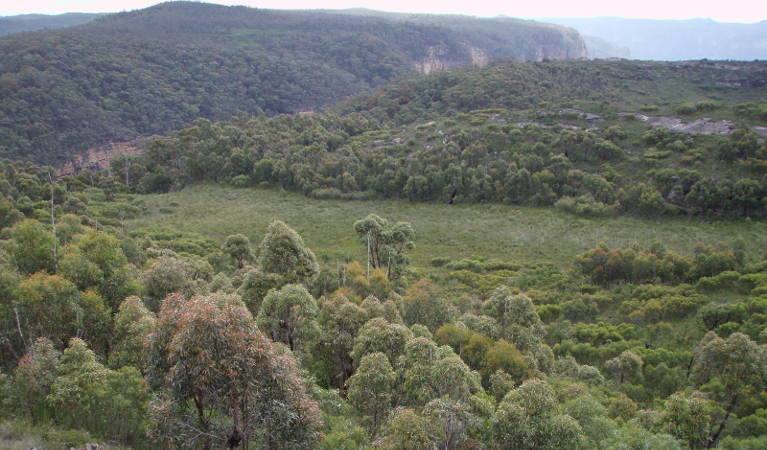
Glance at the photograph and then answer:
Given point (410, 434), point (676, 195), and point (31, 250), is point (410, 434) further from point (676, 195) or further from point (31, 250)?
point (676, 195)

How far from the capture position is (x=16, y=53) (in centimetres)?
10181

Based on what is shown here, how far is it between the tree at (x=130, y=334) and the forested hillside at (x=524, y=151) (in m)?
51.1

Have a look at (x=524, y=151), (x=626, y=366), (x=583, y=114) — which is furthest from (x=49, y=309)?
(x=583, y=114)

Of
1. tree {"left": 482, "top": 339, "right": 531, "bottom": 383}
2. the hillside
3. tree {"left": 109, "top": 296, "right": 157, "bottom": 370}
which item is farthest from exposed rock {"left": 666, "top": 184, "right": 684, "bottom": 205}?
the hillside

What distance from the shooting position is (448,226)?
2270 inches

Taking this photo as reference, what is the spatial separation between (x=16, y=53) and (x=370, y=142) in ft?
258

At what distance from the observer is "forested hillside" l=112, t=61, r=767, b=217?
56.6 metres

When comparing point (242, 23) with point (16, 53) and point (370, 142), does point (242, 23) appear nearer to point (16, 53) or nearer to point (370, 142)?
point (16, 53)

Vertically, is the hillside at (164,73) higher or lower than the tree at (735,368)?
higher

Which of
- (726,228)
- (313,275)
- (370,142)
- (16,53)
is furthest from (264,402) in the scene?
(16,53)

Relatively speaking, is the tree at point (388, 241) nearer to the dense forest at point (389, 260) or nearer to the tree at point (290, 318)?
the dense forest at point (389, 260)

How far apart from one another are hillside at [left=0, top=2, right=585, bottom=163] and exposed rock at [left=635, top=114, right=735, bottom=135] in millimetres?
81281

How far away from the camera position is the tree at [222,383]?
29.0ft

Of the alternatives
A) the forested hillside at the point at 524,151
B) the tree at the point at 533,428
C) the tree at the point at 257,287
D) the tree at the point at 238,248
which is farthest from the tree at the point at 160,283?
the forested hillside at the point at 524,151
